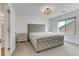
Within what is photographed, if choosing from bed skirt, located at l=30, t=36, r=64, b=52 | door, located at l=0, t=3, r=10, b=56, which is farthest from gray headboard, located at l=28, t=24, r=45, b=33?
door, located at l=0, t=3, r=10, b=56

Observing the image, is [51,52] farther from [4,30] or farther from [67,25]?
[67,25]

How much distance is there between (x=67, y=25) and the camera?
5.12 meters

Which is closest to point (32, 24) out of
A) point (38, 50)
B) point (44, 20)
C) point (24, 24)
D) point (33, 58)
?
point (24, 24)

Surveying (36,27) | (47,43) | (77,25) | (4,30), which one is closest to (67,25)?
(77,25)

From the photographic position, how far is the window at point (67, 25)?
462 cm

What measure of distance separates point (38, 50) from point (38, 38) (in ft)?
1.61

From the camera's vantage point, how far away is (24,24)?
544 cm

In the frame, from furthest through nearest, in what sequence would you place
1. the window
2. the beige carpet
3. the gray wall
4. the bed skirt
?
the window → the gray wall → the bed skirt → the beige carpet

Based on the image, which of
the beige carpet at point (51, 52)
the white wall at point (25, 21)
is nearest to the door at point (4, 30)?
the beige carpet at point (51, 52)

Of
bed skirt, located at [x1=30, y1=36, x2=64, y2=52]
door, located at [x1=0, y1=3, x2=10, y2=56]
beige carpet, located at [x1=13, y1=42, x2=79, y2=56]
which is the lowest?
beige carpet, located at [x1=13, y1=42, x2=79, y2=56]

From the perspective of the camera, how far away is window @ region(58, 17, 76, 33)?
462cm

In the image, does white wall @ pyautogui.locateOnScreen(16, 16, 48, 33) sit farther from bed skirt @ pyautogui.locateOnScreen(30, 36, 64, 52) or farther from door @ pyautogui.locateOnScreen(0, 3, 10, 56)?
door @ pyautogui.locateOnScreen(0, 3, 10, 56)

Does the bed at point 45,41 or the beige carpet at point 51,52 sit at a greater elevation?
the bed at point 45,41

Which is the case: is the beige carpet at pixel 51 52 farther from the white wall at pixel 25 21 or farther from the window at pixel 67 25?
the white wall at pixel 25 21
